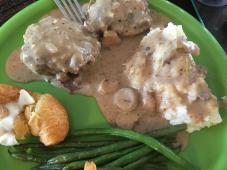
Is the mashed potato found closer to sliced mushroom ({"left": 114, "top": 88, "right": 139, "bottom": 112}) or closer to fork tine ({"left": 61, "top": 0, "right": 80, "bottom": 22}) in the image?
sliced mushroom ({"left": 114, "top": 88, "right": 139, "bottom": 112})

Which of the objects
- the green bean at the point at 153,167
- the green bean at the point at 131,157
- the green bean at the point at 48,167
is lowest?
the green bean at the point at 153,167

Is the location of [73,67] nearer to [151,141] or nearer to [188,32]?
[151,141]

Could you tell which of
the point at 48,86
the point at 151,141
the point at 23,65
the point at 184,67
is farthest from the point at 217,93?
the point at 23,65

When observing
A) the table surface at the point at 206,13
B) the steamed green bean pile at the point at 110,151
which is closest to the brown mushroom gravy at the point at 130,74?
the steamed green bean pile at the point at 110,151

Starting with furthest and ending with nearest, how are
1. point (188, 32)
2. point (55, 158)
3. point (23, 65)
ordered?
1. point (188, 32)
2. point (23, 65)
3. point (55, 158)

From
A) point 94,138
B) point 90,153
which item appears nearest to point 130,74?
point 94,138

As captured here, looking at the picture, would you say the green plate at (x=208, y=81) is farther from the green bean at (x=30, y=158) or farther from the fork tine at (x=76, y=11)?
the fork tine at (x=76, y=11)
